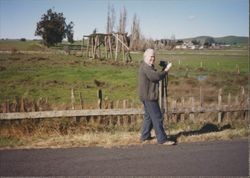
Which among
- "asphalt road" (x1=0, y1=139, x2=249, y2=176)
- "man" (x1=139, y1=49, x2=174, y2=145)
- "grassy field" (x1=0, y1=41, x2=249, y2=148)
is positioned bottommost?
"asphalt road" (x1=0, y1=139, x2=249, y2=176)

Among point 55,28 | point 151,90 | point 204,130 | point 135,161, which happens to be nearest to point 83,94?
point 204,130

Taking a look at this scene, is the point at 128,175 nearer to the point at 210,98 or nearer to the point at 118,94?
the point at 210,98

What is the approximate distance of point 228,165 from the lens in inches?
216

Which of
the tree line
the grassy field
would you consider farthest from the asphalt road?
the tree line

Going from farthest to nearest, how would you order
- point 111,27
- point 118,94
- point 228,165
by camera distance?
1. point 111,27
2. point 118,94
3. point 228,165

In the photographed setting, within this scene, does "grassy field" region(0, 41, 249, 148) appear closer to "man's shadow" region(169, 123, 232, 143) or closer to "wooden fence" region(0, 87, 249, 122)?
"man's shadow" region(169, 123, 232, 143)

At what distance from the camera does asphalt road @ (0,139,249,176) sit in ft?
17.3

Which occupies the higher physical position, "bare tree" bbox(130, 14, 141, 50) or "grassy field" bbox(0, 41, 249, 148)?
"bare tree" bbox(130, 14, 141, 50)

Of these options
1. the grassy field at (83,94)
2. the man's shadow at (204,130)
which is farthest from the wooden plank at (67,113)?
the man's shadow at (204,130)

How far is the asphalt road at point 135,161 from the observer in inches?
207

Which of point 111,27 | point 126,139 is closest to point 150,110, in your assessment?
point 126,139

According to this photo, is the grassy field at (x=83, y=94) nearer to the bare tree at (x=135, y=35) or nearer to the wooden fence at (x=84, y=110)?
the wooden fence at (x=84, y=110)

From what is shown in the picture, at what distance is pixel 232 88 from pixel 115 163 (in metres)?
14.9

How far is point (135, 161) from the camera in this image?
576cm
